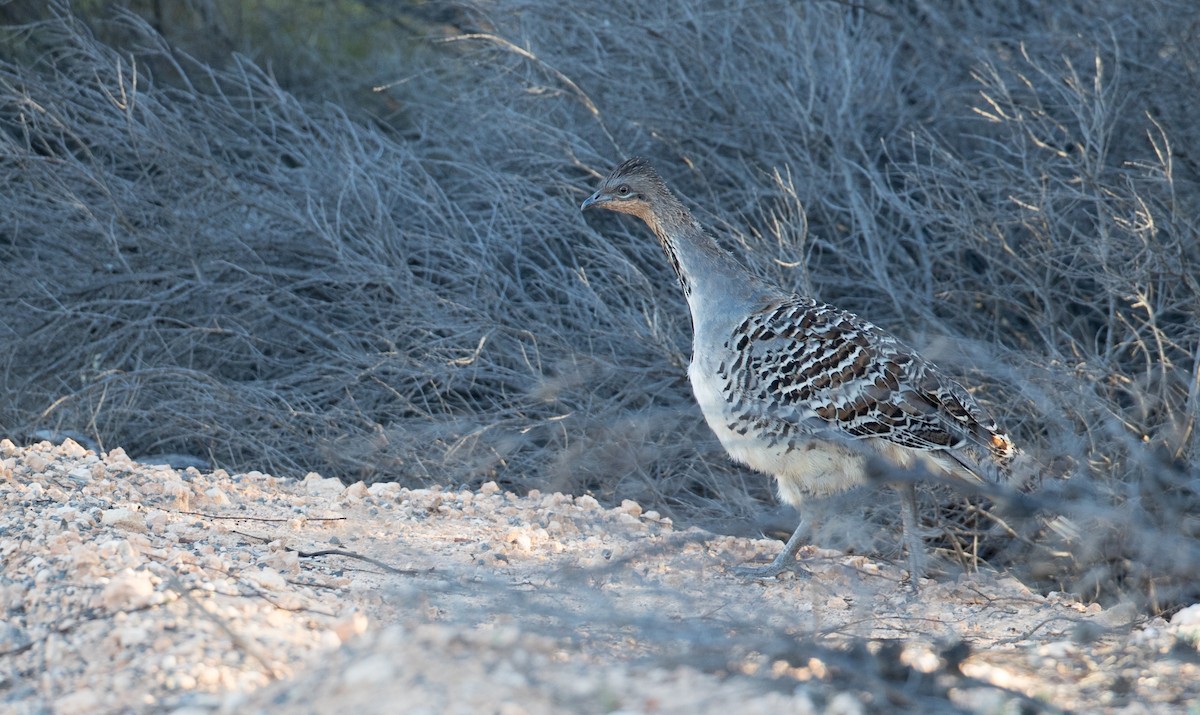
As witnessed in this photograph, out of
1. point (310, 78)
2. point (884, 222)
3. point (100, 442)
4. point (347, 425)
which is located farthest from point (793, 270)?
point (310, 78)

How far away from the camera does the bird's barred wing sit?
191 inches

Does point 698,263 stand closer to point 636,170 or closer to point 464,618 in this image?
point 636,170

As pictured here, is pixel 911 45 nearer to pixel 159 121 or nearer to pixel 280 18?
pixel 159 121

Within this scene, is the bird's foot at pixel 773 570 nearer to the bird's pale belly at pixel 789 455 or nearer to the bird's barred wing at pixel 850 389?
the bird's pale belly at pixel 789 455

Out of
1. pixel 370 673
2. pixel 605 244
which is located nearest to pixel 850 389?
pixel 605 244

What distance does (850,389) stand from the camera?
16.0ft

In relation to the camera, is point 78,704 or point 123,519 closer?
point 78,704

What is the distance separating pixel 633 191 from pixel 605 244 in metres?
1.42

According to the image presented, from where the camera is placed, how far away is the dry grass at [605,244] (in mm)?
6102

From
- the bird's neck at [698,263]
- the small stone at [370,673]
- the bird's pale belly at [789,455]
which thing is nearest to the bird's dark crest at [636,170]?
the bird's neck at [698,263]

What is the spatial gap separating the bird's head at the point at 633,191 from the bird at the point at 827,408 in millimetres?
603

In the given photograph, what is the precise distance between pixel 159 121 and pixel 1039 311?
4878 mm

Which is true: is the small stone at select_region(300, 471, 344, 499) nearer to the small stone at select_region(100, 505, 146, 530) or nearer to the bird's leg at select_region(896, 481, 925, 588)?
the small stone at select_region(100, 505, 146, 530)

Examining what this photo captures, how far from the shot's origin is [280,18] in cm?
1076
